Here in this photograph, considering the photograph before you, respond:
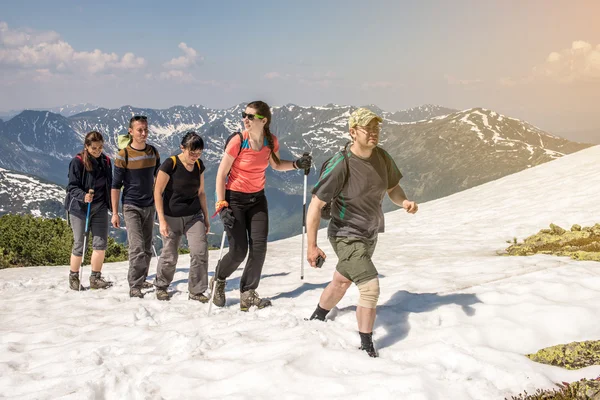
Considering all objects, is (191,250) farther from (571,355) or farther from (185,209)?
(571,355)

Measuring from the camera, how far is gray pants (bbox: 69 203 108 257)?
9.53m

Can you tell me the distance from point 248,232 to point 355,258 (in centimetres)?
273

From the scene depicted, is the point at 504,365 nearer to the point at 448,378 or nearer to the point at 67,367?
the point at 448,378

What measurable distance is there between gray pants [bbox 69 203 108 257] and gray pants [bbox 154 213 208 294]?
1.91 metres

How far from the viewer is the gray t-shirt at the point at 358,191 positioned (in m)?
5.27

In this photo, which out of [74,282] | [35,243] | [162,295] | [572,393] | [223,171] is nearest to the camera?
[572,393]

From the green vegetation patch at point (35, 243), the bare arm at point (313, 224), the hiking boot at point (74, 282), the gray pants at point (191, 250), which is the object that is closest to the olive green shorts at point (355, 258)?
the bare arm at point (313, 224)

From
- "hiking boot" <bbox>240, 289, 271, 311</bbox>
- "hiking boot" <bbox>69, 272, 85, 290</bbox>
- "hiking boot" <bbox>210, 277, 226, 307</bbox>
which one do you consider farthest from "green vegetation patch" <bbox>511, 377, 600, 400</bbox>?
"hiking boot" <bbox>69, 272, 85, 290</bbox>

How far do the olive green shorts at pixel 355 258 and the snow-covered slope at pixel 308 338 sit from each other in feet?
3.04

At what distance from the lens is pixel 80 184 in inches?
372

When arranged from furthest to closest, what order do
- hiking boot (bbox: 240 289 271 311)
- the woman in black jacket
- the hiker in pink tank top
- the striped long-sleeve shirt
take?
the woman in black jacket
the striped long-sleeve shirt
hiking boot (bbox: 240 289 271 311)
the hiker in pink tank top

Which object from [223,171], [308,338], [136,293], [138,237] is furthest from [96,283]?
[308,338]

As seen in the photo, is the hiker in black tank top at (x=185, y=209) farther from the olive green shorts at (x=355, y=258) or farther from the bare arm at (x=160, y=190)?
the olive green shorts at (x=355, y=258)

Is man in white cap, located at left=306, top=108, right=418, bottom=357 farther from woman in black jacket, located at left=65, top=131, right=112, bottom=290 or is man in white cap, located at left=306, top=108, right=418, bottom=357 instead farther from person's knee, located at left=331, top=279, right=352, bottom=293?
woman in black jacket, located at left=65, top=131, right=112, bottom=290
